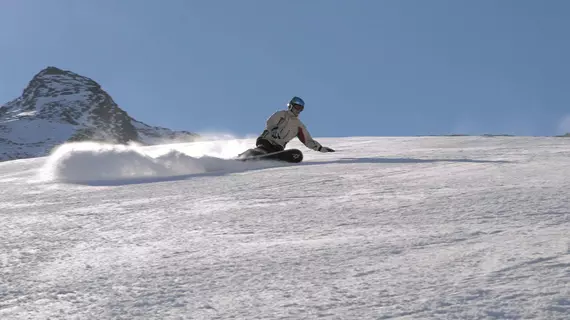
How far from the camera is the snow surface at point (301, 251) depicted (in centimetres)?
220

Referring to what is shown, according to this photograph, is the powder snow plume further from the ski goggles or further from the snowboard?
the ski goggles

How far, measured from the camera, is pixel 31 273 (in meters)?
2.89

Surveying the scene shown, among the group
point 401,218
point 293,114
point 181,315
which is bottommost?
point 181,315

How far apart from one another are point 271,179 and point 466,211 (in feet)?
11.6

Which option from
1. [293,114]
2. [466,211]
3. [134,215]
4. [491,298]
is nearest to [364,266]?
[491,298]

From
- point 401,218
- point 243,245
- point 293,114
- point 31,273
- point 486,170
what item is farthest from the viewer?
point 293,114

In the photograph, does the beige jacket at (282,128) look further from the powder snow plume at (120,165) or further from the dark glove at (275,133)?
the powder snow plume at (120,165)

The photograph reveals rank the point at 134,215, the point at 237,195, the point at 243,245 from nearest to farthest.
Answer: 1. the point at 243,245
2. the point at 134,215
3. the point at 237,195

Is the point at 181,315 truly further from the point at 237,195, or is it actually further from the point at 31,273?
the point at 237,195

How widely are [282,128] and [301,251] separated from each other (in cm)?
777

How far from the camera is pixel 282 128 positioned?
1073 cm

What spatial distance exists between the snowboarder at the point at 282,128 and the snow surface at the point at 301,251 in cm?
445

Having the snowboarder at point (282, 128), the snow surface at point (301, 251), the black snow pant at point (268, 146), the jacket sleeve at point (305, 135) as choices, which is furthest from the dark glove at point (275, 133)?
the snow surface at point (301, 251)

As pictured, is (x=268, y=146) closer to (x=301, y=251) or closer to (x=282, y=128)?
(x=282, y=128)
